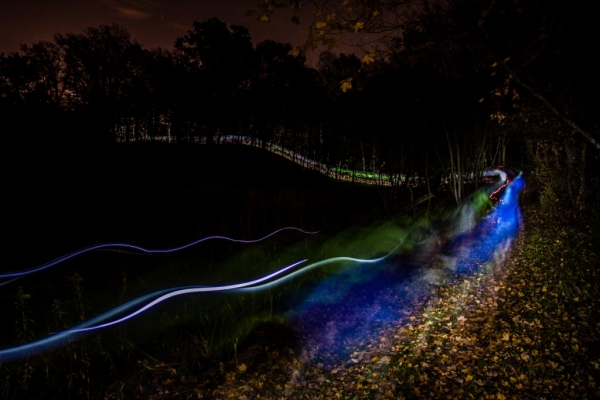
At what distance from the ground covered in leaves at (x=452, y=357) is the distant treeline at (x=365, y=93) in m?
2.81

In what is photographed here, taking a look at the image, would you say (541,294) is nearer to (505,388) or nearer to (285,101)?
(505,388)

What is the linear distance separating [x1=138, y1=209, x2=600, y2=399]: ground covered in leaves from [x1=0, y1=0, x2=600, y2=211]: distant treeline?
2.81 meters

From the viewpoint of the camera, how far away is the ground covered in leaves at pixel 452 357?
161 inches

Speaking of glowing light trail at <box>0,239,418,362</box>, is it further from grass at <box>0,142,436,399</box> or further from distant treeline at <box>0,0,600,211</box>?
distant treeline at <box>0,0,600,211</box>

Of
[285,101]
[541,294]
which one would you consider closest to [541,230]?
[541,294]

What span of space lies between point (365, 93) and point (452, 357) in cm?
1328

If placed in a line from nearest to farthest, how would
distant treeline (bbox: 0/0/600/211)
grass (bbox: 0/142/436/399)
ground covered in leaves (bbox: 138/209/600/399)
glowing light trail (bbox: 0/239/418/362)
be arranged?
glowing light trail (bbox: 0/239/418/362) < grass (bbox: 0/142/436/399) < ground covered in leaves (bbox: 138/209/600/399) < distant treeline (bbox: 0/0/600/211)

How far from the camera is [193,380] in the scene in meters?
4.26

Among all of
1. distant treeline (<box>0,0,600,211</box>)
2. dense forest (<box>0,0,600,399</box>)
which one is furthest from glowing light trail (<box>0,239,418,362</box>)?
distant treeline (<box>0,0,600,211</box>)

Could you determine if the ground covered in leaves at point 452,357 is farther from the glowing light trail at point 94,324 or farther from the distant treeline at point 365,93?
the distant treeline at point 365,93

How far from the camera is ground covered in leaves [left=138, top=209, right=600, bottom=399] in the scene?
4.09 meters

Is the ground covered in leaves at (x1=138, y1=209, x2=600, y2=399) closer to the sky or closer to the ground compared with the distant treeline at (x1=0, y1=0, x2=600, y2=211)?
closer to the ground

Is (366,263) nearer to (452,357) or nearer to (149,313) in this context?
(452,357)

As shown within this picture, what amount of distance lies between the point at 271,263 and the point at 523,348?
4.65 m
